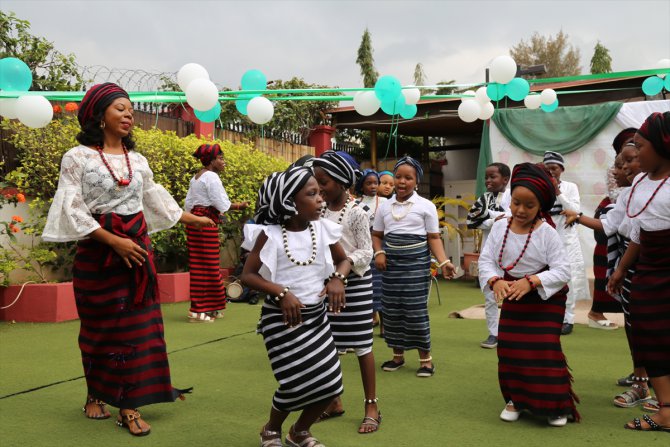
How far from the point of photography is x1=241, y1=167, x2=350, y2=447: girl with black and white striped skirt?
325 cm

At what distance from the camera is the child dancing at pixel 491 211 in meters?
6.31

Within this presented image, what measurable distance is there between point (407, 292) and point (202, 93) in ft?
9.39

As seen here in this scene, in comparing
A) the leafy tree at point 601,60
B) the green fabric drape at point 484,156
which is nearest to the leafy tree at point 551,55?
the leafy tree at point 601,60

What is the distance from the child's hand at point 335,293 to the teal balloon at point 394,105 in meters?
4.59

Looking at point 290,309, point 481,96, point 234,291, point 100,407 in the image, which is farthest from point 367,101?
point 290,309

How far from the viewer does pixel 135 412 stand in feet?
12.7

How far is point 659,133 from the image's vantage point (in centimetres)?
371

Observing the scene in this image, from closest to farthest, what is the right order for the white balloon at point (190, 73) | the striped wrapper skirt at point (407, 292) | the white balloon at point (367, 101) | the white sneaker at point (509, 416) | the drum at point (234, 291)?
the white sneaker at point (509, 416), the striped wrapper skirt at point (407, 292), the white balloon at point (190, 73), the white balloon at point (367, 101), the drum at point (234, 291)

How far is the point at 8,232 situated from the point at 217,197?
238 cm

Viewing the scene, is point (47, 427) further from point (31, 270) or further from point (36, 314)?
point (31, 270)

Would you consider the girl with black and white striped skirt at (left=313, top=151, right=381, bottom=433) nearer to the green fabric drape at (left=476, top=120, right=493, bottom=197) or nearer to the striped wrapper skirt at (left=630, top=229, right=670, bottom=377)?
the striped wrapper skirt at (left=630, top=229, right=670, bottom=377)

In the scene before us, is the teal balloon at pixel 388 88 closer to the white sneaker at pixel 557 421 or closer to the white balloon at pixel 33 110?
the white balloon at pixel 33 110

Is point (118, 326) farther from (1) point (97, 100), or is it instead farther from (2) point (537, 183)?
(2) point (537, 183)

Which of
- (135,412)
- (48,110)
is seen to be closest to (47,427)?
(135,412)
